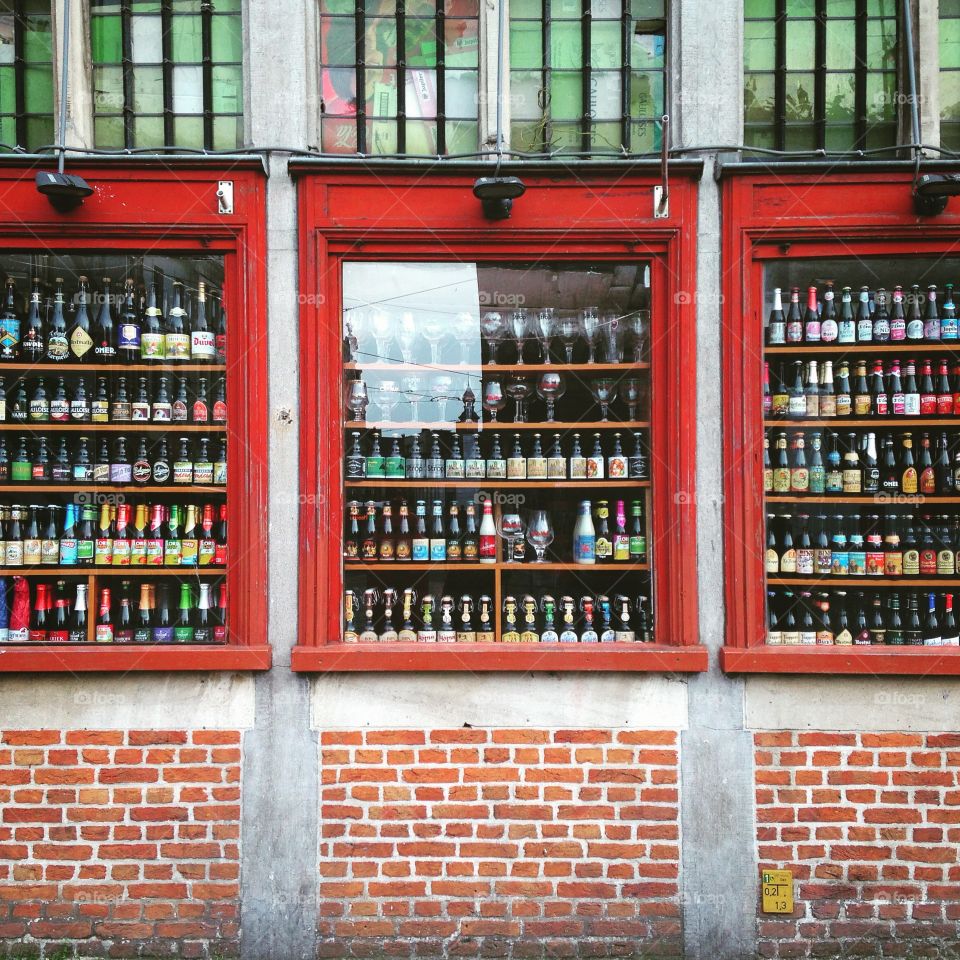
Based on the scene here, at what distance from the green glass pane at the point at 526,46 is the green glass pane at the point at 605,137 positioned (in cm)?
47

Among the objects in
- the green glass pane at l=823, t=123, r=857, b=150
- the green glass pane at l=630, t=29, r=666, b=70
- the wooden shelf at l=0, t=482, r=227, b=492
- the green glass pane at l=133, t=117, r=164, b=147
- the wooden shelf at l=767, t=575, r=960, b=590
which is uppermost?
the green glass pane at l=630, t=29, r=666, b=70

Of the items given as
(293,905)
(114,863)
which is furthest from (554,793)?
(114,863)

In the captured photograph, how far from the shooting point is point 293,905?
3.62 m

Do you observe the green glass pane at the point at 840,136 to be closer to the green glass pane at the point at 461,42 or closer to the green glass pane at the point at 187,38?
the green glass pane at the point at 461,42

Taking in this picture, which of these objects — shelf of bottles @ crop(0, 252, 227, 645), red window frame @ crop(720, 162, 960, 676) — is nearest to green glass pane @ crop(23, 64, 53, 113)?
shelf of bottles @ crop(0, 252, 227, 645)

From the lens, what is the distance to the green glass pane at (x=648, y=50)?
3984mm

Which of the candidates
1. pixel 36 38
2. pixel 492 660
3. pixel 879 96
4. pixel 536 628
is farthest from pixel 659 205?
pixel 36 38

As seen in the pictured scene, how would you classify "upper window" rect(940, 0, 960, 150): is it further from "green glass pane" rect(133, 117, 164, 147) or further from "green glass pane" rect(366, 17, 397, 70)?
"green glass pane" rect(133, 117, 164, 147)

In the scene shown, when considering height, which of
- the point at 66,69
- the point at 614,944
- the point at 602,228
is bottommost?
the point at 614,944

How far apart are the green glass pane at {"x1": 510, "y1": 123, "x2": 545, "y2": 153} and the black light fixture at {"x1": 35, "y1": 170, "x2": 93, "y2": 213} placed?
86.2 inches

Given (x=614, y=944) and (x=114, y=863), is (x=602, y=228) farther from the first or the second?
(x=114, y=863)

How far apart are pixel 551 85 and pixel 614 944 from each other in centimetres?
449

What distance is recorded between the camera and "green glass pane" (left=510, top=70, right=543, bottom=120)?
4012 millimetres

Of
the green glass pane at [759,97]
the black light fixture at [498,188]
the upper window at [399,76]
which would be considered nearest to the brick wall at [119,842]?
the black light fixture at [498,188]
